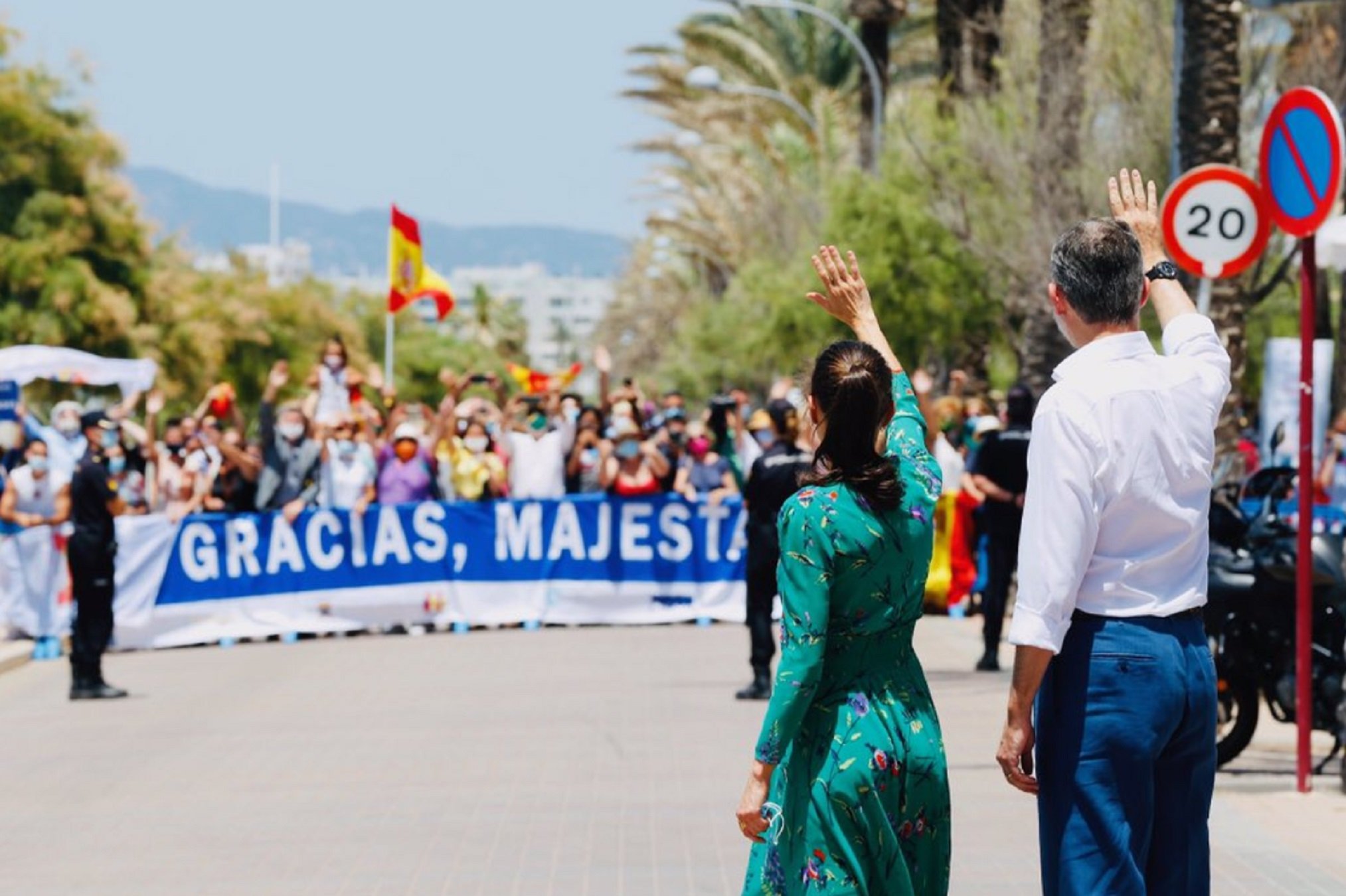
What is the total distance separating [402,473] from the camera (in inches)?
818

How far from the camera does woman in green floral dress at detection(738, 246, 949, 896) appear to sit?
5121 mm

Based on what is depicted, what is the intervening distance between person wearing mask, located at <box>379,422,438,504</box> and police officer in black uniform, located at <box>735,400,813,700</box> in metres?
6.75

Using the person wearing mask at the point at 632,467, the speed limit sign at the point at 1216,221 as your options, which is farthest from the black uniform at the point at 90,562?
the speed limit sign at the point at 1216,221

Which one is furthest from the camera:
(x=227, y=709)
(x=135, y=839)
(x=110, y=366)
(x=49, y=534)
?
(x=110, y=366)

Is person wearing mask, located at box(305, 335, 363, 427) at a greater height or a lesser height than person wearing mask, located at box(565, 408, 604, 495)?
greater

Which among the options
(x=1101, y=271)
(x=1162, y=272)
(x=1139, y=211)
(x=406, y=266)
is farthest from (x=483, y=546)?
(x=1101, y=271)

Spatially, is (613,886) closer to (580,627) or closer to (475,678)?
(475,678)

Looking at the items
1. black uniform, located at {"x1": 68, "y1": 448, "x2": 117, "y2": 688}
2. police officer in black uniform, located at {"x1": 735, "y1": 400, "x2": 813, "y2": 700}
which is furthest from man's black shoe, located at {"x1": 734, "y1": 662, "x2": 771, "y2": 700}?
black uniform, located at {"x1": 68, "y1": 448, "x2": 117, "y2": 688}

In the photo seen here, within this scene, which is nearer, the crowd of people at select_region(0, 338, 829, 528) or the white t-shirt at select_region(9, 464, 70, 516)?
the white t-shirt at select_region(9, 464, 70, 516)

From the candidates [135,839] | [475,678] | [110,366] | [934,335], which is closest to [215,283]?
[934,335]

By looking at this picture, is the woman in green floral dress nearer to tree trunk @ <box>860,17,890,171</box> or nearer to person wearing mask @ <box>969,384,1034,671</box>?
person wearing mask @ <box>969,384,1034,671</box>

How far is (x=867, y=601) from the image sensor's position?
204 inches

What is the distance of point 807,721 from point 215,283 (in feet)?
287

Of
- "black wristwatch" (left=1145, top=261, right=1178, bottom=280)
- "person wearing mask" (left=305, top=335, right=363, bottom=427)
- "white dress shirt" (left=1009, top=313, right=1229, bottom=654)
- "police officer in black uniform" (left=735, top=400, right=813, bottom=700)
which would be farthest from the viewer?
"person wearing mask" (left=305, top=335, right=363, bottom=427)
